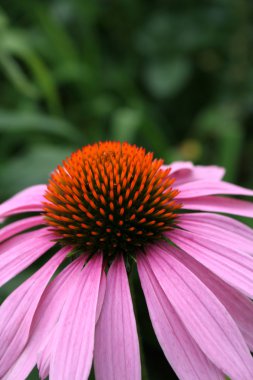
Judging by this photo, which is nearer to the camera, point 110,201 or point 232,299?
point 232,299

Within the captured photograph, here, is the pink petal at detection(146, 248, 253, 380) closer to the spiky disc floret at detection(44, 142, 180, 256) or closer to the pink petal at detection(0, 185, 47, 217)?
the spiky disc floret at detection(44, 142, 180, 256)

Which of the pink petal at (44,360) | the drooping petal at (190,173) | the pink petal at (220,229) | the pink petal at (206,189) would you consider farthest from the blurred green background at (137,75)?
the pink petal at (44,360)

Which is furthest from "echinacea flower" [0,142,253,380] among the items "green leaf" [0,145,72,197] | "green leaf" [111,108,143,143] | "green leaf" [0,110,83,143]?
"green leaf" [111,108,143,143]

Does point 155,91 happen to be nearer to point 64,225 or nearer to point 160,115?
point 160,115

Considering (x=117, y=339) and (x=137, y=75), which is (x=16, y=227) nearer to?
(x=117, y=339)

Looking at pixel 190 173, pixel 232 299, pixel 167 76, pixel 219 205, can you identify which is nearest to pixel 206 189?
pixel 219 205

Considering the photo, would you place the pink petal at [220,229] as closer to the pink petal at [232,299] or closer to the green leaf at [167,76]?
the pink petal at [232,299]
